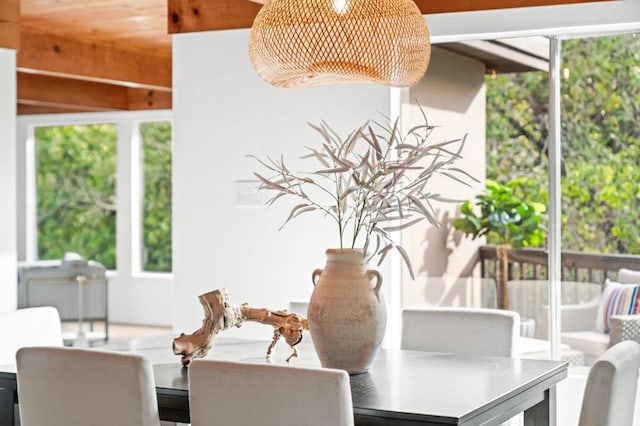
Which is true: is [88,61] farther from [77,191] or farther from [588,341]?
[588,341]

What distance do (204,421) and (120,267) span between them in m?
8.23

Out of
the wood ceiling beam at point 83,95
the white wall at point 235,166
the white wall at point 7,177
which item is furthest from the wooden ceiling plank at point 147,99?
the white wall at point 235,166

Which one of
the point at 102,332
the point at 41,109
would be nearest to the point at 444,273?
the point at 102,332

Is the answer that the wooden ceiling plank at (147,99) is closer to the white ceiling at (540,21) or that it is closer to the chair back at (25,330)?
the white ceiling at (540,21)

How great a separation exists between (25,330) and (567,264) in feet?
8.77

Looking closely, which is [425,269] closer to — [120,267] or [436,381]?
[436,381]

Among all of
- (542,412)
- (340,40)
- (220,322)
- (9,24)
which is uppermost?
(9,24)

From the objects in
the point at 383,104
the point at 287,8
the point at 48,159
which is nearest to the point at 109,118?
the point at 48,159

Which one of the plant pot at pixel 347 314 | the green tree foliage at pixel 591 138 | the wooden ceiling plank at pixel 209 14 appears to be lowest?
the plant pot at pixel 347 314

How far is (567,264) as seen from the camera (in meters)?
4.99

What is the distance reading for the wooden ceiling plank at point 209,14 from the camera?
18.4 ft

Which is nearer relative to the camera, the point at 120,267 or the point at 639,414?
the point at 639,414

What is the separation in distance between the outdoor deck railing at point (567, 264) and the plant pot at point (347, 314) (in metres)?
2.12

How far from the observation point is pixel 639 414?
4781mm
